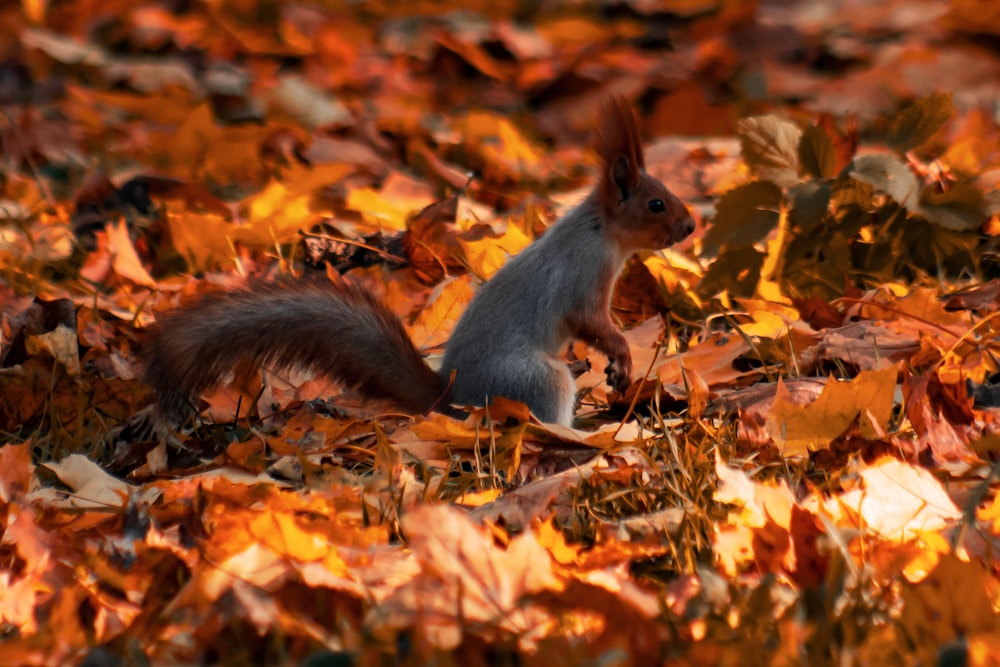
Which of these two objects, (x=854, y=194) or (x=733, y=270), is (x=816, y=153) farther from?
(x=733, y=270)

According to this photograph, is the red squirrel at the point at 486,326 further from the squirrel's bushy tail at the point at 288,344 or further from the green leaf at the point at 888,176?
the green leaf at the point at 888,176

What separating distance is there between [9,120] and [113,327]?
1.91 m

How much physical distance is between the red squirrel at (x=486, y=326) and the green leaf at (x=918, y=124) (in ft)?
1.45

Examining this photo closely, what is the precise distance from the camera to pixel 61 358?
230 centimetres

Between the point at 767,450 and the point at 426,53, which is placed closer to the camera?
the point at 767,450

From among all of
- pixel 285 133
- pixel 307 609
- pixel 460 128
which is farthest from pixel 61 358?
pixel 460 128

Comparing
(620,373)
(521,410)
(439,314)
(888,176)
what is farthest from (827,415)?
(439,314)

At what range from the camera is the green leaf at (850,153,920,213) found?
242 centimetres

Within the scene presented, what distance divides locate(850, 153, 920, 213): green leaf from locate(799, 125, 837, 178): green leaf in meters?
0.06

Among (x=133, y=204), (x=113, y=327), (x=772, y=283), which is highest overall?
(x=772, y=283)

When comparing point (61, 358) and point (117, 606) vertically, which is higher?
point (117, 606)

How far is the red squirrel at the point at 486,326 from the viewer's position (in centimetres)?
207

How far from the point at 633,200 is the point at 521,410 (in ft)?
2.66

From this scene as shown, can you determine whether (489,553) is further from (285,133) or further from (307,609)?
(285,133)
